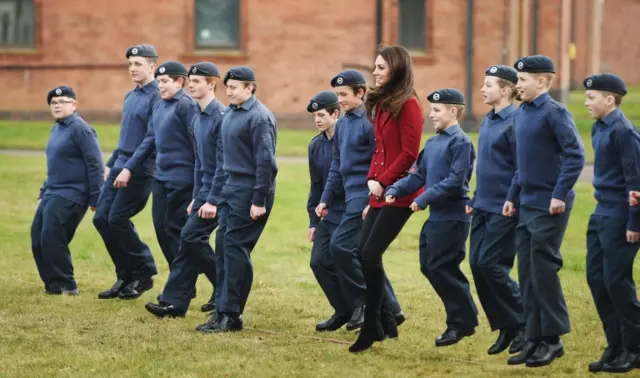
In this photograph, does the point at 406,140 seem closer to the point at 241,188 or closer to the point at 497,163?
the point at 497,163

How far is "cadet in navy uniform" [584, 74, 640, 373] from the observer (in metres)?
9.56

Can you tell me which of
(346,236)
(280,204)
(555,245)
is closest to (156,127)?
(346,236)

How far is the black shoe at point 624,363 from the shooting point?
956cm

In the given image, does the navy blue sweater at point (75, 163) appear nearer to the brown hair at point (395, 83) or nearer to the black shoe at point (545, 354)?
the brown hair at point (395, 83)

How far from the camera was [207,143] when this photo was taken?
12305mm

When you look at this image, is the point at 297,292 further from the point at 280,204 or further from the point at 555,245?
the point at 280,204

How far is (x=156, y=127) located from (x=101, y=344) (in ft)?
9.40

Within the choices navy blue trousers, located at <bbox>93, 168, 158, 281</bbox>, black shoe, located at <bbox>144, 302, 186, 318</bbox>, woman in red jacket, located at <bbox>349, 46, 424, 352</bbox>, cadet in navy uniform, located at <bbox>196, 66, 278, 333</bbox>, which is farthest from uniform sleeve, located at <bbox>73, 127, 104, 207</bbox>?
woman in red jacket, located at <bbox>349, 46, 424, 352</bbox>

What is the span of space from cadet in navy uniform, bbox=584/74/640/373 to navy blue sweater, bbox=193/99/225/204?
3.64 metres

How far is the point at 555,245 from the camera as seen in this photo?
32.2 ft

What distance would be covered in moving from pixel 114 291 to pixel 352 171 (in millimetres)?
3449

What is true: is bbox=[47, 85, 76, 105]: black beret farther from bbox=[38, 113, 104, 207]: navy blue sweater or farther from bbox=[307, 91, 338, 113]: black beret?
bbox=[307, 91, 338, 113]: black beret

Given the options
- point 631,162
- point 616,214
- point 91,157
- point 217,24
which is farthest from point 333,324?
point 217,24

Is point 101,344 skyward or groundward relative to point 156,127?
groundward
